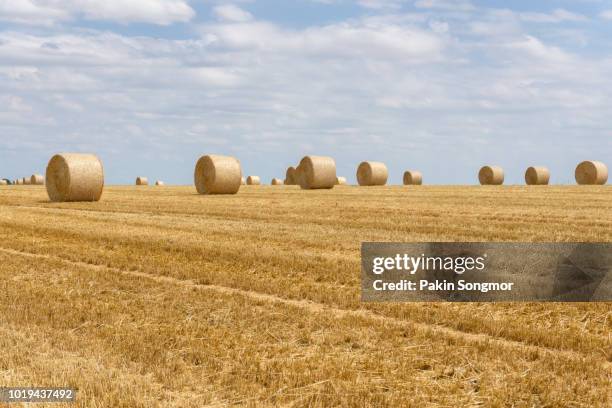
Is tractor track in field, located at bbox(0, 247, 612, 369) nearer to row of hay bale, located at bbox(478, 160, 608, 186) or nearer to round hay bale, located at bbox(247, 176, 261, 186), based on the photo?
row of hay bale, located at bbox(478, 160, 608, 186)

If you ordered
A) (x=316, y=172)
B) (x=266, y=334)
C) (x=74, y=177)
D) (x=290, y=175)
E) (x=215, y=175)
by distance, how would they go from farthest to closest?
1. (x=290, y=175)
2. (x=316, y=172)
3. (x=215, y=175)
4. (x=74, y=177)
5. (x=266, y=334)

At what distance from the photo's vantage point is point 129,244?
1355 centimetres

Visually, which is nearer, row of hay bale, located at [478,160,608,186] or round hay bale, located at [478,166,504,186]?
row of hay bale, located at [478,160,608,186]

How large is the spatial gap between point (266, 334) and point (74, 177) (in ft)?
68.5

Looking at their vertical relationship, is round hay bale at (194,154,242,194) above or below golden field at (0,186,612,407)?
above

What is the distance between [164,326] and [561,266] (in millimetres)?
5454

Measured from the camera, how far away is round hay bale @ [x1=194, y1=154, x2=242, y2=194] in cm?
3084

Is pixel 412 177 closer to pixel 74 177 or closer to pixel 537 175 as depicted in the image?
pixel 537 175

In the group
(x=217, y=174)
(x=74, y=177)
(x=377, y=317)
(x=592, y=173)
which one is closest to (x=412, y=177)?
(x=592, y=173)

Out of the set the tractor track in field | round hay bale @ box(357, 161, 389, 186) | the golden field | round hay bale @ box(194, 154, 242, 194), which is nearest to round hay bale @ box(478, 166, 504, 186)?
round hay bale @ box(357, 161, 389, 186)

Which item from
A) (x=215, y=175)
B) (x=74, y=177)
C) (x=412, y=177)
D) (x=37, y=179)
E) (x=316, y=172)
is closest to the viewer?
(x=74, y=177)

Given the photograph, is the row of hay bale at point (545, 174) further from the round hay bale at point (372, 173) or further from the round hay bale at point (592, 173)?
the round hay bale at point (372, 173)

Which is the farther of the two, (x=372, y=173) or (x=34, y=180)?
(x=34, y=180)

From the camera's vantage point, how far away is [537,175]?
48.2 metres
